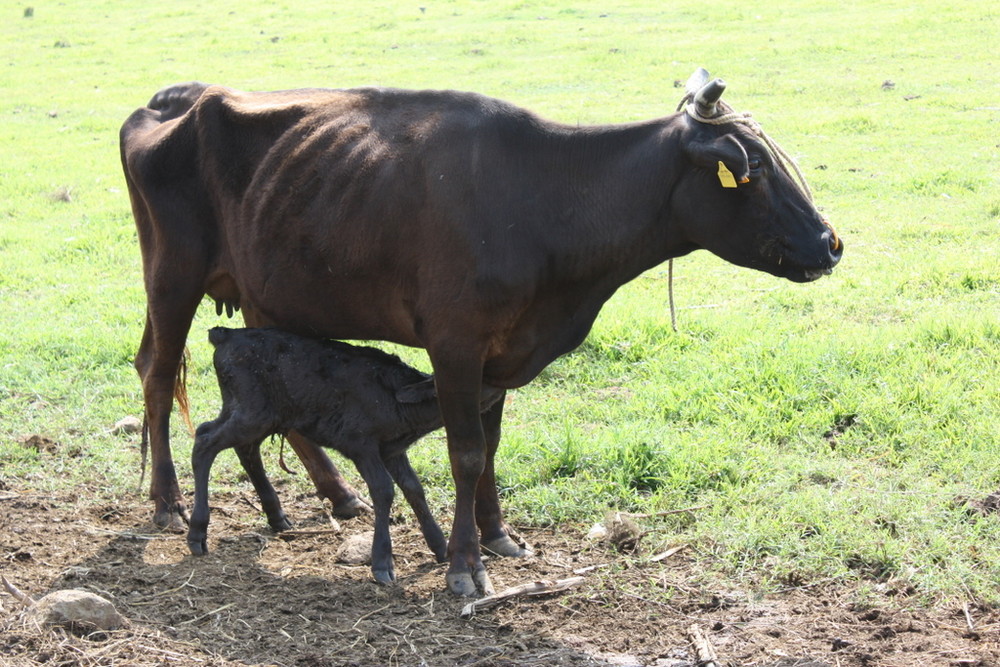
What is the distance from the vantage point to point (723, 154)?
4.90 meters

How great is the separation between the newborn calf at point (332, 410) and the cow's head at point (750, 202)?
130 cm

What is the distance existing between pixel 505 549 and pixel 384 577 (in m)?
0.65

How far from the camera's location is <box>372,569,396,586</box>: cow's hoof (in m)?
5.43

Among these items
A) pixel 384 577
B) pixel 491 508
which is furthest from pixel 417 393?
pixel 384 577

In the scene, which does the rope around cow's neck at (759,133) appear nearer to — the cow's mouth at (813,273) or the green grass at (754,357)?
the cow's mouth at (813,273)

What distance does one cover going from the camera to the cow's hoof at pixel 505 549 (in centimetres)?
577

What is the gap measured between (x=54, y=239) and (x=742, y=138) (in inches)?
334

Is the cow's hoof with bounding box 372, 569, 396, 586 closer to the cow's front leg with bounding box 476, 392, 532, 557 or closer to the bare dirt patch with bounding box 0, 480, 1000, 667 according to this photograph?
the bare dirt patch with bounding box 0, 480, 1000, 667

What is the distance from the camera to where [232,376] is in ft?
18.6

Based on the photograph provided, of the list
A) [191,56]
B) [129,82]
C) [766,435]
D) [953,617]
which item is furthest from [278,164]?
[191,56]

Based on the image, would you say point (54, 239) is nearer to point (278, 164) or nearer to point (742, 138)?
point (278, 164)

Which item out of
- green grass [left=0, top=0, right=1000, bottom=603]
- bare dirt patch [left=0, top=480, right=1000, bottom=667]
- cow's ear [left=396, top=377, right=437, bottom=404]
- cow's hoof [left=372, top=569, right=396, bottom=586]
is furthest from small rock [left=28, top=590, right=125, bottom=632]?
green grass [left=0, top=0, right=1000, bottom=603]

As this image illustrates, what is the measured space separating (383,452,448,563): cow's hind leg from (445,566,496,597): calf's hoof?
29cm

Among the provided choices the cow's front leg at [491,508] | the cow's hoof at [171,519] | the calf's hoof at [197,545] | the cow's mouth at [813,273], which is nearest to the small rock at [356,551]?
the cow's front leg at [491,508]
